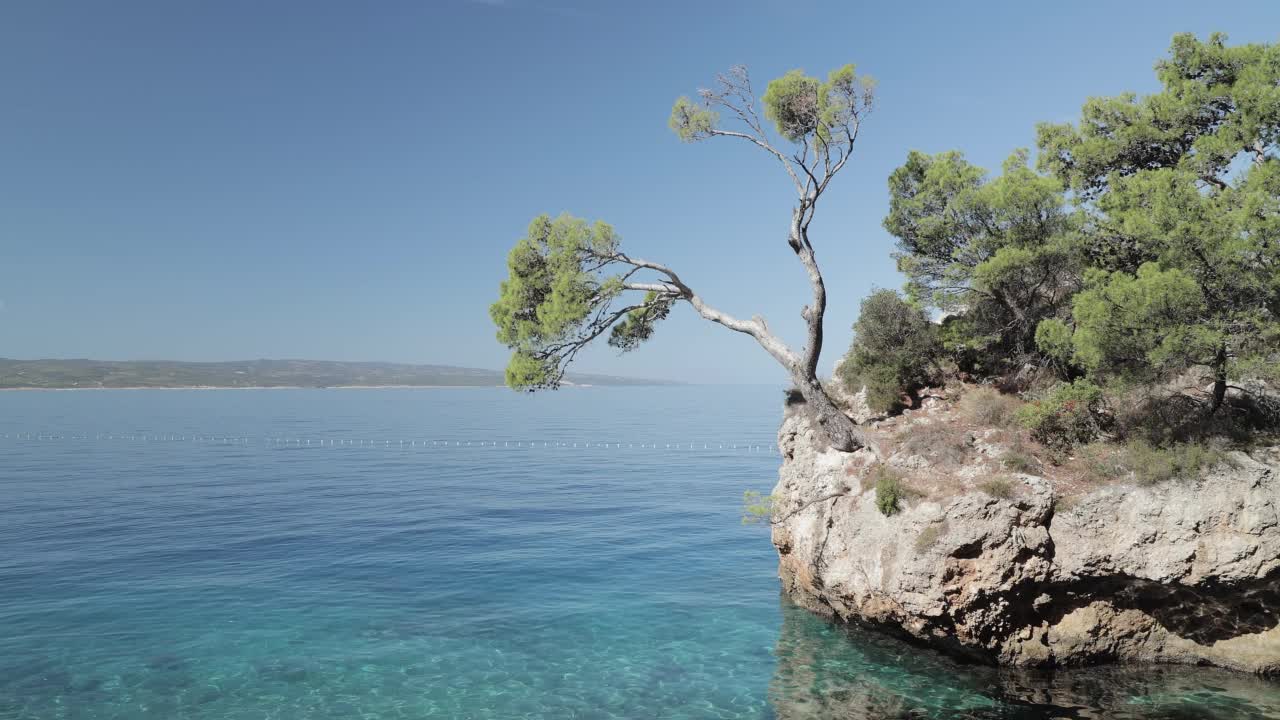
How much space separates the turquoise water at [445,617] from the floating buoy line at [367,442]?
903 inches

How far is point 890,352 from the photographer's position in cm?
2403

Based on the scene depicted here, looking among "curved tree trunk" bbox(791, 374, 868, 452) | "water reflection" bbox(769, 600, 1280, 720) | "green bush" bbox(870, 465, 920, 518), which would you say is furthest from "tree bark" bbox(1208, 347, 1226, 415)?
"curved tree trunk" bbox(791, 374, 868, 452)

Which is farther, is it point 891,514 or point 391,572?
point 391,572

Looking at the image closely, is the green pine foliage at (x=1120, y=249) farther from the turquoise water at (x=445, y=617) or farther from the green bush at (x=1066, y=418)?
the turquoise water at (x=445, y=617)

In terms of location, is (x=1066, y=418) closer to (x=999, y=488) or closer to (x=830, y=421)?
(x=999, y=488)

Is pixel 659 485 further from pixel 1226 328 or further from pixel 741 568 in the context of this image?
pixel 1226 328

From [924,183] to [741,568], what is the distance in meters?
15.4

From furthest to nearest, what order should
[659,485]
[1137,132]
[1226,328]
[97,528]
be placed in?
[659,485] < [97,528] < [1137,132] < [1226,328]

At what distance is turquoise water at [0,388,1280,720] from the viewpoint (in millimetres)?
16109

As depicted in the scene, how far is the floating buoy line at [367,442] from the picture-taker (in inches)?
2955

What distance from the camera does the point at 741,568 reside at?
93.6ft

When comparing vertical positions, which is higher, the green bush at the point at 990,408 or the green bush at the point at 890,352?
the green bush at the point at 890,352

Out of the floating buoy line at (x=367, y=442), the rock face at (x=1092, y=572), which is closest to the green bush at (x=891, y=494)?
the rock face at (x=1092, y=572)

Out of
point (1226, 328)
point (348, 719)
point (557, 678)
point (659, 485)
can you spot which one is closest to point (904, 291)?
point (1226, 328)
